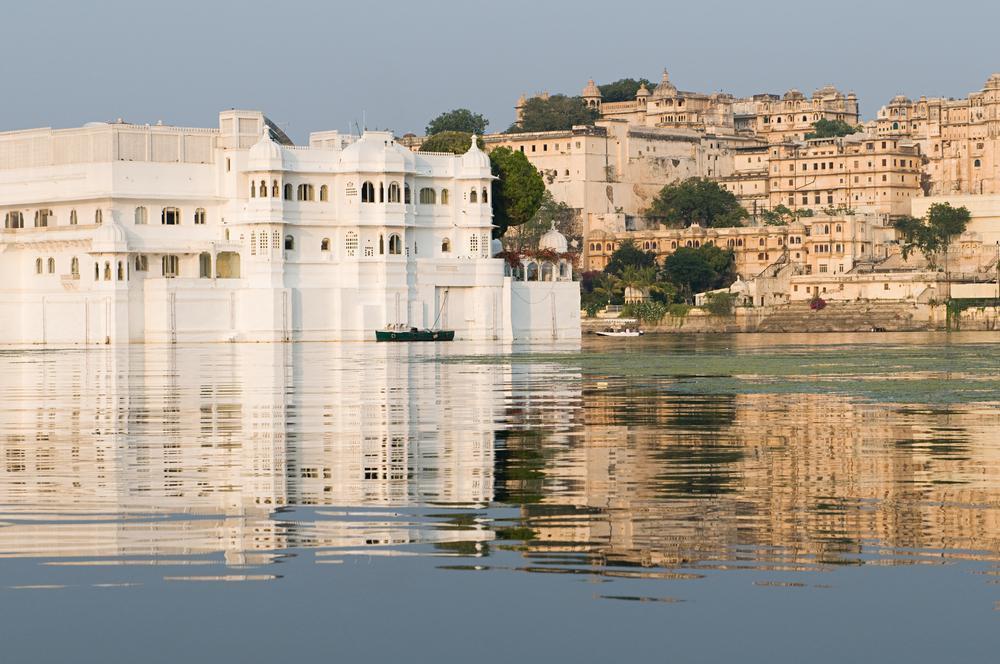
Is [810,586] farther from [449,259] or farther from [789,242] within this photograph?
[789,242]

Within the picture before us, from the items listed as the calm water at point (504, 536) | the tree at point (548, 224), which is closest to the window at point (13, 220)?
the tree at point (548, 224)

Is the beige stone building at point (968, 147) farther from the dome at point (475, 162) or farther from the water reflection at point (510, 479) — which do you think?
the water reflection at point (510, 479)

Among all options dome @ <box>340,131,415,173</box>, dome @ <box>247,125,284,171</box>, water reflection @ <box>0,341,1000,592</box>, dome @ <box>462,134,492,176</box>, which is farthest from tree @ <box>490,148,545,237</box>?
water reflection @ <box>0,341,1000,592</box>

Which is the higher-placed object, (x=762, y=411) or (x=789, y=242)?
(x=789, y=242)

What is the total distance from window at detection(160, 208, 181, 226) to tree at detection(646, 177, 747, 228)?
212 feet

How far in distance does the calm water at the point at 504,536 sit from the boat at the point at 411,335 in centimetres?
5164

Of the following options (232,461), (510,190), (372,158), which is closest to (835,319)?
(510,190)

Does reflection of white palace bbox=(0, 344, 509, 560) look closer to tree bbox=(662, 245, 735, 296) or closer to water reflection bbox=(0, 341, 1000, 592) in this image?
water reflection bbox=(0, 341, 1000, 592)

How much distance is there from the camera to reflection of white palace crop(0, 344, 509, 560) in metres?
10.8

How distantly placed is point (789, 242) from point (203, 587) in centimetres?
11866

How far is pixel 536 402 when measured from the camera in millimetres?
25734

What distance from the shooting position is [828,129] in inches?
6796

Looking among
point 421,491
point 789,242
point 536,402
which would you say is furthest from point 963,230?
point 421,491

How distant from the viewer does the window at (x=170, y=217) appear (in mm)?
80062
